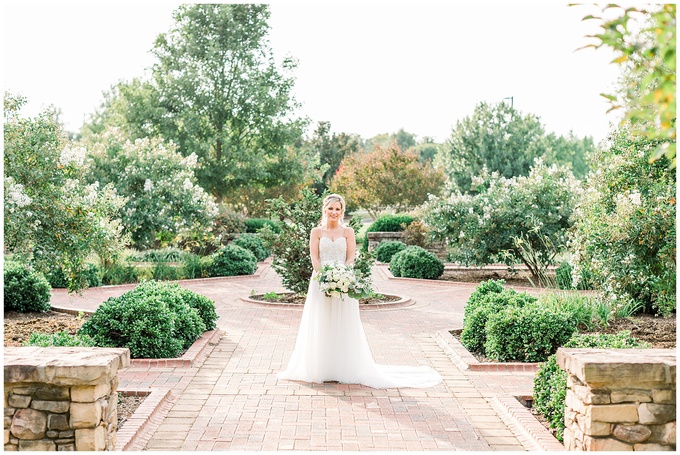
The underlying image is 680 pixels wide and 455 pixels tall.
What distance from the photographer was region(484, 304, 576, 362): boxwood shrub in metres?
8.56

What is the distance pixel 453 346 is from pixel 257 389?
3190 mm

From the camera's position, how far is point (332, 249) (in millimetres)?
8633

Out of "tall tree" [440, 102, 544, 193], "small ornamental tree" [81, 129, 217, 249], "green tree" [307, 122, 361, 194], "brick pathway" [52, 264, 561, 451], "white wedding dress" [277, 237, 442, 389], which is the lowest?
"brick pathway" [52, 264, 561, 451]

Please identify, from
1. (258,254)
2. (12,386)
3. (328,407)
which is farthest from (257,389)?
(258,254)

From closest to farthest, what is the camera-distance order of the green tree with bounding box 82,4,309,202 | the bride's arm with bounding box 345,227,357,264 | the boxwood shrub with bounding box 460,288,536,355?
the bride's arm with bounding box 345,227,357,264 → the boxwood shrub with bounding box 460,288,536,355 → the green tree with bounding box 82,4,309,202

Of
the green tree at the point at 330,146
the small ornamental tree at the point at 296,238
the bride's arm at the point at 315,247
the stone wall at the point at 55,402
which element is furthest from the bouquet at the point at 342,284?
the green tree at the point at 330,146

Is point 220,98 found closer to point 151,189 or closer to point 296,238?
point 151,189

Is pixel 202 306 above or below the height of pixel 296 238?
below

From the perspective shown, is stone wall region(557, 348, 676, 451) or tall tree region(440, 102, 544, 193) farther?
tall tree region(440, 102, 544, 193)

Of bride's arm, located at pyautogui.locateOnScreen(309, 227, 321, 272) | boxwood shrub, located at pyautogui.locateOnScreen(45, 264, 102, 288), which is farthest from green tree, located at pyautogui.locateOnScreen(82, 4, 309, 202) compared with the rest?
bride's arm, located at pyautogui.locateOnScreen(309, 227, 321, 272)

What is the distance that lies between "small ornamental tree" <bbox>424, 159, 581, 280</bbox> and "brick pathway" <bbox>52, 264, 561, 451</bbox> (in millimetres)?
7268

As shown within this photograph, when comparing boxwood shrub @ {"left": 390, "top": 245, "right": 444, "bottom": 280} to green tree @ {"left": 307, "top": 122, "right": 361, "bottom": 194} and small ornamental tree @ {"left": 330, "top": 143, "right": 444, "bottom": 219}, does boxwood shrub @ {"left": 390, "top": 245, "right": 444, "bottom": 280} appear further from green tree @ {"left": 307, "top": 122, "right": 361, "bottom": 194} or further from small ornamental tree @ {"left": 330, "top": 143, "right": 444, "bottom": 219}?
green tree @ {"left": 307, "top": 122, "right": 361, "bottom": 194}

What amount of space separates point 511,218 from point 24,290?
36.5 ft

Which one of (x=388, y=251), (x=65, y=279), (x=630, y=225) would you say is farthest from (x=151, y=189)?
(x=630, y=225)
